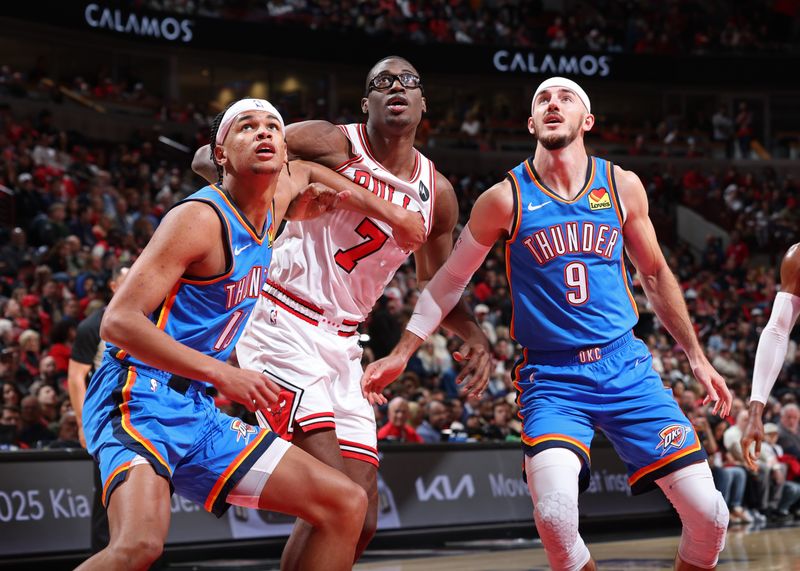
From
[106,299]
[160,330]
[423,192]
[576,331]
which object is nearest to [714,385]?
[576,331]

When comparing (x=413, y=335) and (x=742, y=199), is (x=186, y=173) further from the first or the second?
(x=413, y=335)

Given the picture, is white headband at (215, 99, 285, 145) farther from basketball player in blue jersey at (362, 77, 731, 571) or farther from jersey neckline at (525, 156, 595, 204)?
jersey neckline at (525, 156, 595, 204)

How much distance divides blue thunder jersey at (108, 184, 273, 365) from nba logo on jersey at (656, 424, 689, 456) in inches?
75.4

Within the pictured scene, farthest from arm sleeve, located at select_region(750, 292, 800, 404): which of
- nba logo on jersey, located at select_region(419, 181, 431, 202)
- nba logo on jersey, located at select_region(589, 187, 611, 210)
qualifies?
nba logo on jersey, located at select_region(419, 181, 431, 202)

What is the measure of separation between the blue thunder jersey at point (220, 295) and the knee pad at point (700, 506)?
2.04 metres

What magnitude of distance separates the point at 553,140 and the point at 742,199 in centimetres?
2357

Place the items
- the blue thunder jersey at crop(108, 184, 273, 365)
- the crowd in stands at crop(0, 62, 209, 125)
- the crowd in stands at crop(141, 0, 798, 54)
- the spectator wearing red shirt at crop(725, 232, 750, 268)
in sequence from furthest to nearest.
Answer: the crowd in stands at crop(141, 0, 798, 54) → the spectator wearing red shirt at crop(725, 232, 750, 268) → the crowd in stands at crop(0, 62, 209, 125) → the blue thunder jersey at crop(108, 184, 273, 365)

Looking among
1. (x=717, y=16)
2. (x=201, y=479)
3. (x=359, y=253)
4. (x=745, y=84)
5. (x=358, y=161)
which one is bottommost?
(x=201, y=479)

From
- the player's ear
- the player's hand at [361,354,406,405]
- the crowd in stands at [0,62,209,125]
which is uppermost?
the crowd in stands at [0,62,209,125]

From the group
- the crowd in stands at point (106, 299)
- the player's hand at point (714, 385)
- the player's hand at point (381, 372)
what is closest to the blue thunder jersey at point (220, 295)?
the player's hand at point (381, 372)

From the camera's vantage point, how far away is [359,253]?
18.6 ft

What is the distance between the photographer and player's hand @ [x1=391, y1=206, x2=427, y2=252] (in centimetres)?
542

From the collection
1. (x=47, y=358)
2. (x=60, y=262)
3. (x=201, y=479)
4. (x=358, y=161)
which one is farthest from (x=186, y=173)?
(x=201, y=479)

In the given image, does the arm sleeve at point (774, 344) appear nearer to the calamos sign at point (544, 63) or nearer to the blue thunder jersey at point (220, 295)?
the blue thunder jersey at point (220, 295)
